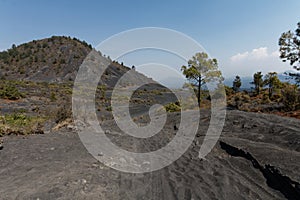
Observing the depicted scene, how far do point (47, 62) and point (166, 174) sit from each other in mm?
71663

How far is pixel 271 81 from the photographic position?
28969mm

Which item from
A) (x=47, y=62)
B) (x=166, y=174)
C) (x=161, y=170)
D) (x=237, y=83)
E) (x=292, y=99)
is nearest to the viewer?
→ (x=166, y=174)

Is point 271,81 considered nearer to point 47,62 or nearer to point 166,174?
point 166,174

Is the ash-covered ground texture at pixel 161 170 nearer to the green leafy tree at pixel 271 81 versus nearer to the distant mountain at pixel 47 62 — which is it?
Result: the green leafy tree at pixel 271 81

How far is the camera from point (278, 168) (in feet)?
16.5

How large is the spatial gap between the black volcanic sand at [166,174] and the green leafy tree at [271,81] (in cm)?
2400

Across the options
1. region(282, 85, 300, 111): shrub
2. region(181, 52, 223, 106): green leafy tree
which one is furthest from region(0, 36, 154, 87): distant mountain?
region(282, 85, 300, 111): shrub

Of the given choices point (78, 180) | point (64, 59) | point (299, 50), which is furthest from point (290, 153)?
point (64, 59)

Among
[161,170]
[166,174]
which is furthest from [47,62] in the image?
[166,174]

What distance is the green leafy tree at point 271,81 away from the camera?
28.6 m

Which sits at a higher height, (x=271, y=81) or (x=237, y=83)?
(x=237, y=83)

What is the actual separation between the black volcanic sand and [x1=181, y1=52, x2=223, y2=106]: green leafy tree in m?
11.4

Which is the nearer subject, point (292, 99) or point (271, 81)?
point (292, 99)

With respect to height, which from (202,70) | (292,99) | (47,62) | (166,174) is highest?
(47,62)
